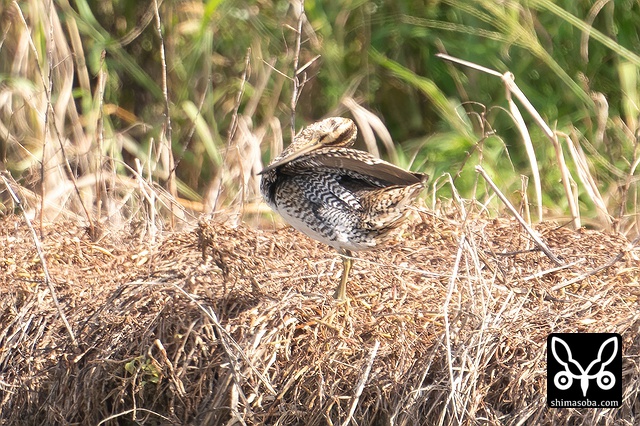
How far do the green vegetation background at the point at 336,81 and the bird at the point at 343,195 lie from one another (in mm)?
1578

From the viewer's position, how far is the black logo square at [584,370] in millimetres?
2949

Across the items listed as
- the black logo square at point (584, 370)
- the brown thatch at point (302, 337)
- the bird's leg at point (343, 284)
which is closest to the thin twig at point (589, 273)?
the brown thatch at point (302, 337)

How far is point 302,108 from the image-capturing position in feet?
20.0

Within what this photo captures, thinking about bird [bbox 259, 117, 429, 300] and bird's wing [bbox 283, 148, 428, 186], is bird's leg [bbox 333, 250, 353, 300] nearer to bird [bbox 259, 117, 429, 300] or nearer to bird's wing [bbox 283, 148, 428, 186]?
bird [bbox 259, 117, 429, 300]

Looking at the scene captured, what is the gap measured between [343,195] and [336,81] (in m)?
2.65

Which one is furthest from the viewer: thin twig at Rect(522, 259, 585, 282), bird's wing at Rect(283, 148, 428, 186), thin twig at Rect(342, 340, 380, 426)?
thin twig at Rect(522, 259, 585, 282)

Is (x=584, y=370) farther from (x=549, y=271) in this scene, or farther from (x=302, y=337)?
(x=302, y=337)

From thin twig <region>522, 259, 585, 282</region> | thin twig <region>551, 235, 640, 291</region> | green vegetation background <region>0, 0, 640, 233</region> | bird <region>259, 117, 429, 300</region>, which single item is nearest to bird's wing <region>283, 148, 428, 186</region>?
bird <region>259, 117, 429, 300</region>

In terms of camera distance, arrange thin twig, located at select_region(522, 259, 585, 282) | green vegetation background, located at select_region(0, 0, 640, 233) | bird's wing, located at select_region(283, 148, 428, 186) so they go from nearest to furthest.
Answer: bird's wing, located at select_region(283, 148, 428, 186), thin twig, located at select_region(522, 259, 585, 282), green vegetation background, located at select_region(0, 0, 640, 233)

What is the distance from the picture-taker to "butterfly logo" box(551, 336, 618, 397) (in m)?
2.98

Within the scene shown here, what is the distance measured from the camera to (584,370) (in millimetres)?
3090

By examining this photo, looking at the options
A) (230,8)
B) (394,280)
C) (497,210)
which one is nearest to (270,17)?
(230,8)

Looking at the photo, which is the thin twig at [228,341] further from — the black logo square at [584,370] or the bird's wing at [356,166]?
the black logo square at [584,370]

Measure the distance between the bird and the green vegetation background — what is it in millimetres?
1578
